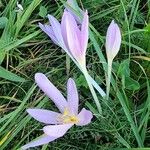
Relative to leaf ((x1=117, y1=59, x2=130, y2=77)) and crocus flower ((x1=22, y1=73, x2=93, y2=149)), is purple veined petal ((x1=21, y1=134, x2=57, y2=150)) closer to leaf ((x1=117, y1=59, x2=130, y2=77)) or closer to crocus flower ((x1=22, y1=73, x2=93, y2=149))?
crocus flower ((x1=22, y1=73, x2=93, y2=149))

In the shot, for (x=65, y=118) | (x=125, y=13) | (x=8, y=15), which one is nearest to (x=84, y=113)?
(x=65, y=118)

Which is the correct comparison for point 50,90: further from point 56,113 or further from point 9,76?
point 9,76

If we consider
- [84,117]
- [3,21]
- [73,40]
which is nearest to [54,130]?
[84,117]

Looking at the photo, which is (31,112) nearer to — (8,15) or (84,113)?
(84,113)

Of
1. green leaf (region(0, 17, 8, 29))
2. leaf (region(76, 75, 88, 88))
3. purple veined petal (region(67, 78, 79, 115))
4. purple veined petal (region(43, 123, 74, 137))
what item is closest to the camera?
purple veined petal (region(43, 123, 74, 137))

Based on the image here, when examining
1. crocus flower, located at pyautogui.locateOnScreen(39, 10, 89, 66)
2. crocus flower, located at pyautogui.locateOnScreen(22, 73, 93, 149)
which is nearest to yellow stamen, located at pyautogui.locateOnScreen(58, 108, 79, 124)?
crocus flower, located at pyautogui.locateOnScreen(22, 73, 93, 149)
